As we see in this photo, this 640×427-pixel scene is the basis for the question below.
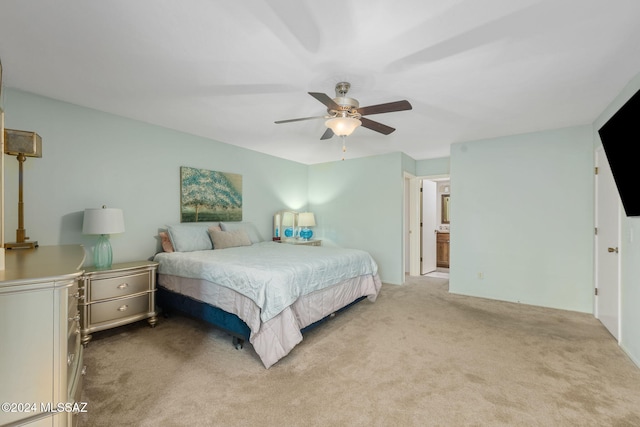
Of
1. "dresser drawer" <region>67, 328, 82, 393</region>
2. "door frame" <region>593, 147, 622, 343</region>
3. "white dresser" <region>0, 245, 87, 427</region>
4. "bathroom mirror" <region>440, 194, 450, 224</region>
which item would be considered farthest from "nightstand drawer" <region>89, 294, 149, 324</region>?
"bathroom mirror" <region>440, 194, 450, 224</region>

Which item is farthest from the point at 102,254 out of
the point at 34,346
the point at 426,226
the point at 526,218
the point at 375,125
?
the point at 426,226

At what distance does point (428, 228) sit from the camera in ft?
20.3

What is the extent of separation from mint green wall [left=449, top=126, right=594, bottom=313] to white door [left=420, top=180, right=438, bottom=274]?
1513mm

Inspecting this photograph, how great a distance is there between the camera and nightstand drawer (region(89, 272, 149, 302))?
105 inches

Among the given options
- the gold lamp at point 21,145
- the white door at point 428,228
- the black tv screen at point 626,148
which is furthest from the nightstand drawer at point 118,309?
the white door at point 428,228

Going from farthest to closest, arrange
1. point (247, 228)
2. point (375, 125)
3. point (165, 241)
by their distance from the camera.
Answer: point (247, 228) < point (165, 241) < point (375, 125)

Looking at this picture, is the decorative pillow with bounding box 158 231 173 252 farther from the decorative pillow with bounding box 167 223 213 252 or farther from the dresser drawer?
the dresser drawer

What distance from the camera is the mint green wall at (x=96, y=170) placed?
2680 millimetres

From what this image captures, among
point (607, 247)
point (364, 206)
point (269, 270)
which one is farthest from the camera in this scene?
point (364, 206)

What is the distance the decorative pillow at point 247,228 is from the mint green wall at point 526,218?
3.25 metres

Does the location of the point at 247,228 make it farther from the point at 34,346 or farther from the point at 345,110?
the point at 34,346

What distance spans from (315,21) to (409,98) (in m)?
1.40

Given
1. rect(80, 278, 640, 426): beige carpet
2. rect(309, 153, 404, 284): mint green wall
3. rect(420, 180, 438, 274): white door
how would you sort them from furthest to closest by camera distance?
rect(420, 180, 438, 274): white door
rect(309, 153, 404, 284): mint green wall
rect(80, 278, 640, 426): beige carpet

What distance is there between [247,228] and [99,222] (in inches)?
80.2
